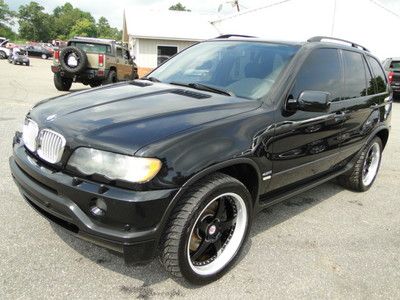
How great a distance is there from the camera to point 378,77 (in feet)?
17.3

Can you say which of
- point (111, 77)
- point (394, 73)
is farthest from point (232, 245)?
point (394, 73)

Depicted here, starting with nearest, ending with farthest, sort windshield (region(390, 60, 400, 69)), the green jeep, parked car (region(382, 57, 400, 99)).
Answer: the green jeep → parked car (region(382, 57, 400, 99)) → windshield (region(390, 60, 400, 69))

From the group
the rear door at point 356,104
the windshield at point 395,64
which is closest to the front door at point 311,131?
the rear door at point 356,104

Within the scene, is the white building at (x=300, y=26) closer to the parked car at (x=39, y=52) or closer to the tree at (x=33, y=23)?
the parked car at (x=39, y=52)

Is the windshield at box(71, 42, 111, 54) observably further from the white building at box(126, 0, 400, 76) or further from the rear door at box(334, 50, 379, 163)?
the rear door at box(334, 50, 379, 163)

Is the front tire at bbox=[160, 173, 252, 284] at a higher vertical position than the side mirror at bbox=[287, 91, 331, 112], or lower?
lower

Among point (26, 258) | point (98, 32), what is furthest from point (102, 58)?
point (98, 32)

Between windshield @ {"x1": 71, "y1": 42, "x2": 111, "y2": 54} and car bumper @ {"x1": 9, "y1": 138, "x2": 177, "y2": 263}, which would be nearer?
car bumper @ {"x1": 9, "y1": 138, "x2": 177, "y2": 263}

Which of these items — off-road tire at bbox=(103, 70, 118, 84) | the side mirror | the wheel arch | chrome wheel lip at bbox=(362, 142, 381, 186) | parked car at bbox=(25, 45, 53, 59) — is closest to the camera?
the wheel arch

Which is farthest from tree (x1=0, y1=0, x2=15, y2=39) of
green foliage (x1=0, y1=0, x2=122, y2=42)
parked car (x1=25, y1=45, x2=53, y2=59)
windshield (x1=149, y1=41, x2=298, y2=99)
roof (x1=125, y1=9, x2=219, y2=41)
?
windshield (x1=149, y1=41, x2=298, y2=99)

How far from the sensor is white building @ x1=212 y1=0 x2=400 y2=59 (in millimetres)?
23078

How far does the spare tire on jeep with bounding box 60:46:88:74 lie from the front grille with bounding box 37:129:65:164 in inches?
418

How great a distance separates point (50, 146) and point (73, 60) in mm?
11037

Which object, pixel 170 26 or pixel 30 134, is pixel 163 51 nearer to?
pixel 170 26
